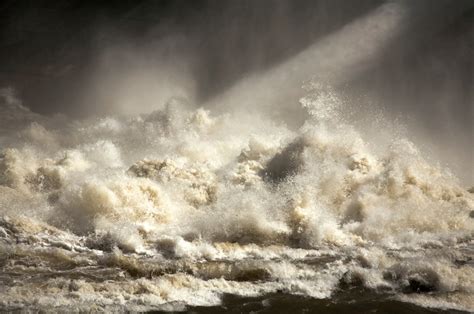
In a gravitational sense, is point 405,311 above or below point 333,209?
below

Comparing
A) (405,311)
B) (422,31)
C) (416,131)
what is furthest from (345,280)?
(422,31)

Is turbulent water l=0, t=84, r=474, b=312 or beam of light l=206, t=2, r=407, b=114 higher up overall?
beam of light l=206, t=2, r=407, b=114

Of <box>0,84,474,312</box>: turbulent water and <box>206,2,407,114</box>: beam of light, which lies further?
<box>206,2,407,114</box>: beam of light

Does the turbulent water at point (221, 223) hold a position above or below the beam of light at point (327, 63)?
below

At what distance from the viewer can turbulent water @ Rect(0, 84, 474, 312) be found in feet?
18.2

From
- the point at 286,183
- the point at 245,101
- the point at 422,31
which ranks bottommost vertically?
the point at 286,183

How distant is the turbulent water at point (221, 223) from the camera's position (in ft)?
18.2

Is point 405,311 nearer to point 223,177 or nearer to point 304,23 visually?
point 223,177

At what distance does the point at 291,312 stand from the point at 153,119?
308 inches

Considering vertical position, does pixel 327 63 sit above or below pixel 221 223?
above

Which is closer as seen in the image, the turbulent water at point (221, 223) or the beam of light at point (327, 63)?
the turbulent water at point (221, 223)

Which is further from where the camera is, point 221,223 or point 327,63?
point 327,63

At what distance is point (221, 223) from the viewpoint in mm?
Result: 7289

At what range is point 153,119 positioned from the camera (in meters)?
12.0
